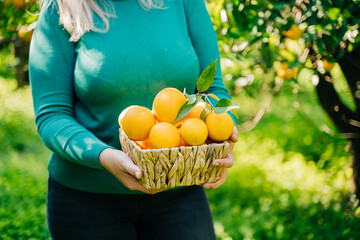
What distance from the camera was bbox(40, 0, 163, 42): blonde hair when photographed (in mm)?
1300

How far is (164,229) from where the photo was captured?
1.45 m

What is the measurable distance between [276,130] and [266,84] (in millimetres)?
2057

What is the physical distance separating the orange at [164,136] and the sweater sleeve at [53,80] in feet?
0.79

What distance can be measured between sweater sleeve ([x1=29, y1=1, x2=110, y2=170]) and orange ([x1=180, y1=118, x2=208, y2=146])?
0.33 meters

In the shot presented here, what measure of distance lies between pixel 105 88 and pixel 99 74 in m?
0.05

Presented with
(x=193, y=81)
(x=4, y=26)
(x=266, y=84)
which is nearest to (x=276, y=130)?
(x=266, y=84)

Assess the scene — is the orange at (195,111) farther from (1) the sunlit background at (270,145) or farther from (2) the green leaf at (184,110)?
(1) the sunlit background at (270,145)

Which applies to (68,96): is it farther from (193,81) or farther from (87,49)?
(193,81)

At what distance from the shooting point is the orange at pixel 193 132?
1.10 meters

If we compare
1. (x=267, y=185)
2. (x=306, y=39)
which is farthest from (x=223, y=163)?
(x=267, y=185)

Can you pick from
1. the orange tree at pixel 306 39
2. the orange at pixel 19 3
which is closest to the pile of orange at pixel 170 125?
the orange tree at pixel 306 39

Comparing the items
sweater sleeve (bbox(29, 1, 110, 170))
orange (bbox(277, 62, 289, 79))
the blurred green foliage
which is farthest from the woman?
the blurred green foliage

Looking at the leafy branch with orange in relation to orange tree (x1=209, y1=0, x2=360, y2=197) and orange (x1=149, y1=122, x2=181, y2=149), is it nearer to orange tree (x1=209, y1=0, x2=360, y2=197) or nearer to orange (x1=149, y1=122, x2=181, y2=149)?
orange (x1=149, y1=122, x2=181, y2=149)

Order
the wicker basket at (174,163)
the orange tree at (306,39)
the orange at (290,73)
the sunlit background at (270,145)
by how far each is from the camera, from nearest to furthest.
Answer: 1. the wicker basket at (174,163)
2. the orange tree at (306,39)
3. the sunlit background at (270,145)
4. the orange at (290,73)
